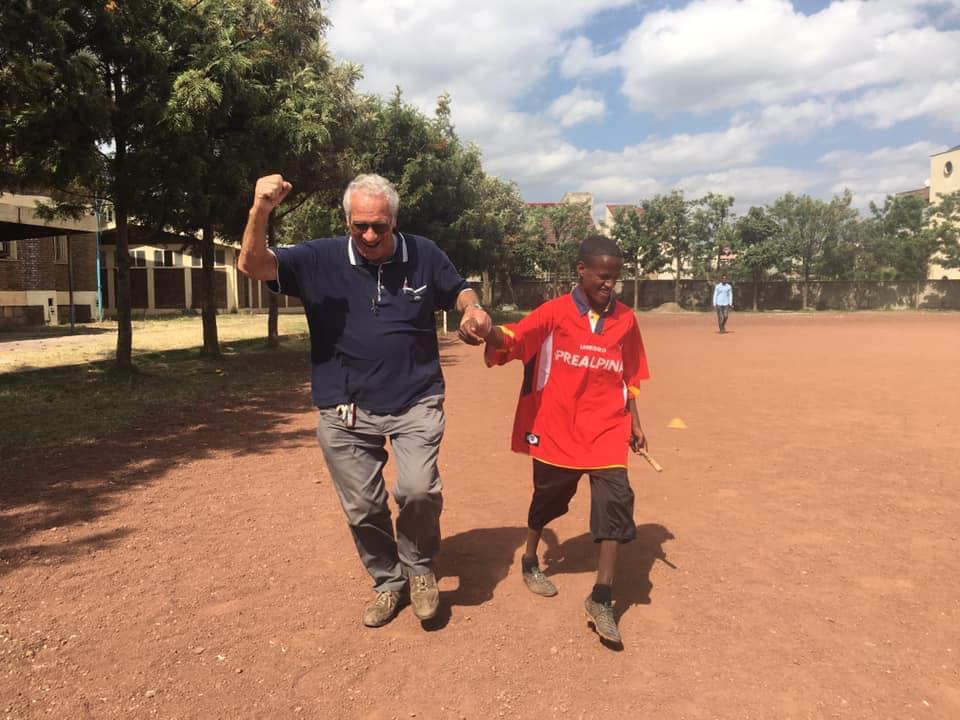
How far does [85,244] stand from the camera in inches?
1040

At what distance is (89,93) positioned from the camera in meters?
8.59

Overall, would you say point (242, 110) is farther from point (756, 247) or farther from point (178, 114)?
point (756, 247)

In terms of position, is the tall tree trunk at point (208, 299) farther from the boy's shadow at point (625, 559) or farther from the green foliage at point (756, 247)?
the green foliage at point (756, 247)

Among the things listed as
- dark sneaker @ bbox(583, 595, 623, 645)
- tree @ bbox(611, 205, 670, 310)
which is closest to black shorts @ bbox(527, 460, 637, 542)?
dark sneaker @ bbox(583, 595, 623, 645)

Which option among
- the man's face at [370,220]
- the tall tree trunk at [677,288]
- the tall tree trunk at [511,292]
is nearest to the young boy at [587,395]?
the man's face at [370,220]

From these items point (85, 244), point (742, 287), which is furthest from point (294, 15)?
point (742, 287)

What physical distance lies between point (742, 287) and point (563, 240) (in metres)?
12.6

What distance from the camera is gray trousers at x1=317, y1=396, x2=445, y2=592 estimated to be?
3.25 m

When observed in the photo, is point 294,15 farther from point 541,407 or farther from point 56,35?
point 541,407

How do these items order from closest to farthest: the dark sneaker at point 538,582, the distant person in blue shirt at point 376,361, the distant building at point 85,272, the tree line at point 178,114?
the distant person in blue shirt at point 376,361 < the dark sneaker at point 538,582 < the tree line at point 178,114 < the distant building at point 85,272

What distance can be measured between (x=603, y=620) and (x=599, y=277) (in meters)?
1.60

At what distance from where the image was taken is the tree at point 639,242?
151ft

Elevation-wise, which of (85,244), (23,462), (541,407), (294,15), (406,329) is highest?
(294,15)

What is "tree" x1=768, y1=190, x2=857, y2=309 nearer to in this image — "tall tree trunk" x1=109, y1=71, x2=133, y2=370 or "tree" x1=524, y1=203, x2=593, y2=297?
"tree" x1=524, y1=203, x2=593, y2=297
